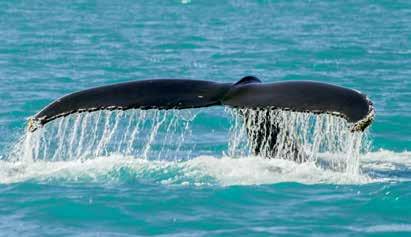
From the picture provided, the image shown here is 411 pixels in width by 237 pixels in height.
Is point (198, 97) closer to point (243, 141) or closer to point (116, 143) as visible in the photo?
point (243, 141)

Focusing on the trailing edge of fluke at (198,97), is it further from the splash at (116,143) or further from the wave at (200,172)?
the splash at (116,143)

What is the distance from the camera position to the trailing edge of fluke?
987 cm

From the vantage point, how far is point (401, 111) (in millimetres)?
18188

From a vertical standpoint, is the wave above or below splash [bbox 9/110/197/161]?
below

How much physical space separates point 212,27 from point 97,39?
4420 mm

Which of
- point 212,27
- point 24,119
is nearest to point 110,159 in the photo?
point 24,119

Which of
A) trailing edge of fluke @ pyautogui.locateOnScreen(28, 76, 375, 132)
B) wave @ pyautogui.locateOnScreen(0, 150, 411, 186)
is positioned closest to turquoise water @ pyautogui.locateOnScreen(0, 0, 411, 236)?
wave @ pyautogui.locateOnScreen(0, 150, 411, 186)

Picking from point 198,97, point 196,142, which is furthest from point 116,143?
point 198,97

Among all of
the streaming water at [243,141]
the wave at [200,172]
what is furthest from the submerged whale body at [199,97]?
the wave at [200,172]

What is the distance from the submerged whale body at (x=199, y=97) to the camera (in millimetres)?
9852

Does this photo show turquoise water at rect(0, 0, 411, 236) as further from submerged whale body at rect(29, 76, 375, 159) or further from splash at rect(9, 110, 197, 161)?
submerged whale body at rect(29, 76, 375, 159)

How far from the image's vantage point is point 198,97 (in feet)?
34.8

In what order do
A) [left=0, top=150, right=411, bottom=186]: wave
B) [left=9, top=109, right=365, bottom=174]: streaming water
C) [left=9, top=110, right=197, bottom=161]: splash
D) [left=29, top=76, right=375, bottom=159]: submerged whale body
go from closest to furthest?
[left=29, top=76, right=375, bottom=159]: submerged whale body
[left=9, top=109, right=365, bottom=174]: streaming water
[left=0, top=150, right=411, bottom=186]: wave
[left=9, top=110, right=197, bottom=161]: splash

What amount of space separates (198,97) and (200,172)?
1732 mm
